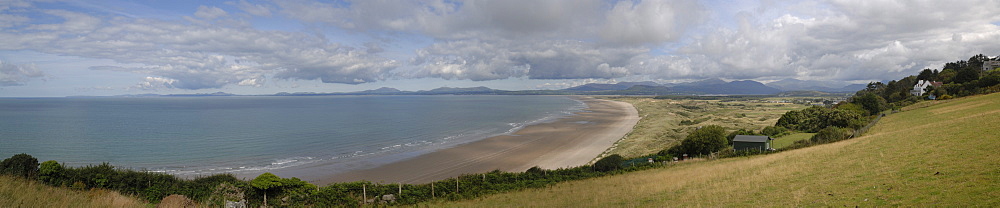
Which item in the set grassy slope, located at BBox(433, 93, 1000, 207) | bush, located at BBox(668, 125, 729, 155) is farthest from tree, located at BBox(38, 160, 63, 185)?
bush, located at BBox(668, 125, 729, 155)

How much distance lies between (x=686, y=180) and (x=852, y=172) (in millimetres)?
6107

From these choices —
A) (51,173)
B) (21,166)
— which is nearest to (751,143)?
(51,173)

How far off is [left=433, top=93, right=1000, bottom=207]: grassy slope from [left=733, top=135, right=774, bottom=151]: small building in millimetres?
10615

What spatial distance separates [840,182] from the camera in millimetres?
13477

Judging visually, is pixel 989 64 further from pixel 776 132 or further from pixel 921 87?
pixel 776 132

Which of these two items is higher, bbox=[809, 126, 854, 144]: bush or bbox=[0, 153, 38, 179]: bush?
bbox=[0, 153, 38, 179]: bush

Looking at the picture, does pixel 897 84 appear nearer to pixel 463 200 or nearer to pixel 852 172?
pixel 852 172

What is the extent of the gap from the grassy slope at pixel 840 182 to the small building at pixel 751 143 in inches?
418

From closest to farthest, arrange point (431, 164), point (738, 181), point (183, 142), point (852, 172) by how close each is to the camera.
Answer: point (852, 172)
point (738, 181)
point (431, 164)
point (183, 142)

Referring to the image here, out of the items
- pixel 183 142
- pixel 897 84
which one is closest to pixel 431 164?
pixel 183 142

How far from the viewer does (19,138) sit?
5369cm

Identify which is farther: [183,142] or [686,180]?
[183,142]

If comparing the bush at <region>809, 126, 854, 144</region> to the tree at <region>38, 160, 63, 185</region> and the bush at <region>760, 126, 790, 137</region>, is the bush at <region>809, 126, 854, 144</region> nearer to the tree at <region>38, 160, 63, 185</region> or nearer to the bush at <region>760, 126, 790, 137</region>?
the bush at <region>760, 126, 790, 137</region>

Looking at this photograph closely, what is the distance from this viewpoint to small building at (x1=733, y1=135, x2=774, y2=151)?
32728mm
